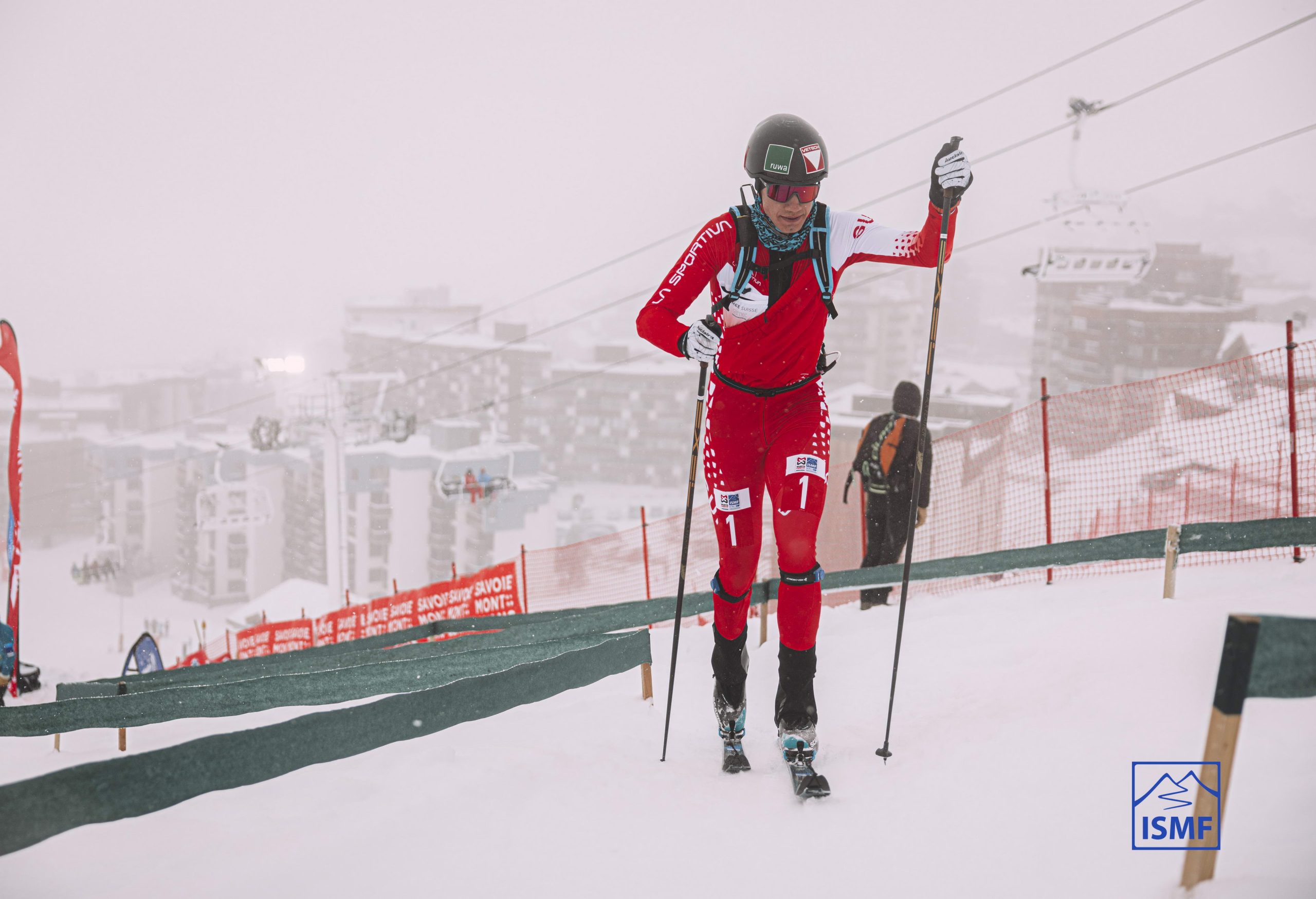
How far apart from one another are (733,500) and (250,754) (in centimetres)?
183

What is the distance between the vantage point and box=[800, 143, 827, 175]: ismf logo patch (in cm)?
295

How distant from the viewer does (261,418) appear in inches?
1116

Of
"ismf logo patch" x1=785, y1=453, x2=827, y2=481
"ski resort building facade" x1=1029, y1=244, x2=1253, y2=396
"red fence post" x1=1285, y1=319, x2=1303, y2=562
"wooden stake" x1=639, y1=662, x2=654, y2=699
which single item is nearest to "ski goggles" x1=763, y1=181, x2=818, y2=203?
"ismf logo patch" x1=785, y1=453, x2=827, y2=481

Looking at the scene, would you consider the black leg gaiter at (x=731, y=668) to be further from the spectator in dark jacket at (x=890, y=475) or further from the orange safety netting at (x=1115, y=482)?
the orange safety netting at (x=1115, y=482)

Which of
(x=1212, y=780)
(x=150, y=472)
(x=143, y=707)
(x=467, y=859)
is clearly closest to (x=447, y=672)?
(x=143, y=707)

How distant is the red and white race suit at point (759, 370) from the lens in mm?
3045

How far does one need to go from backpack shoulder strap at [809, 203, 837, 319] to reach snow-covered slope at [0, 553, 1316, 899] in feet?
5.74

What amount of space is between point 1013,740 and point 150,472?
221ft

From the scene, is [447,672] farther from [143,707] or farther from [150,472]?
[150,472]

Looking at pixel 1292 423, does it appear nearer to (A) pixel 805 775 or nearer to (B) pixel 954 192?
(B) pixel 954 192

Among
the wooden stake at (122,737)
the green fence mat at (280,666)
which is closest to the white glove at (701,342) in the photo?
the green fence mat at (280,666)

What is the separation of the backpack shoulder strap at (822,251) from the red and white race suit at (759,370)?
19 mm

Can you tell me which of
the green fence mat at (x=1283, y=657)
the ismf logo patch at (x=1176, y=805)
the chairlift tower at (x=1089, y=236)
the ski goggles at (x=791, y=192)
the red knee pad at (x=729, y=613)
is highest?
the chairlift tower at (x=1089, y=236)

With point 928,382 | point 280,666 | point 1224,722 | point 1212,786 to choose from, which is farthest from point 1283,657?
point 280,666
